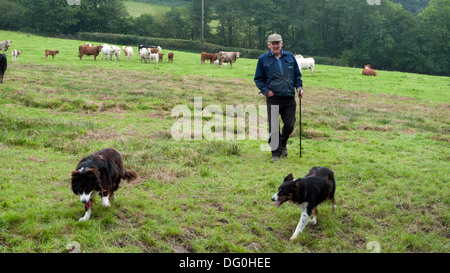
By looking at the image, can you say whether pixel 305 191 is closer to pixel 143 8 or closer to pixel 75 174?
pixel 75 174

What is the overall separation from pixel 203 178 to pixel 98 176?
2.76 meters

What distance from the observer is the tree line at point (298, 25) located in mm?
66500

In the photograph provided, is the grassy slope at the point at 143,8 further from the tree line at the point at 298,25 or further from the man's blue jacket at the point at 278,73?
the man's blue jacket at the point at 278,73

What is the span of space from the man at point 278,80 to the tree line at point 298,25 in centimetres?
5520

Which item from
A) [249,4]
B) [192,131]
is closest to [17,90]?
[192,131]

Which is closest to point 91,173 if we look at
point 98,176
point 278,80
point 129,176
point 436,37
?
point 98,176

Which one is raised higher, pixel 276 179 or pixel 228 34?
pixel 228 34

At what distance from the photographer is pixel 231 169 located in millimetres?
8312

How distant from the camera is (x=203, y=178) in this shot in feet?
24.9

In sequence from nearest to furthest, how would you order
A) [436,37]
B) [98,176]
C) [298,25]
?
[98,176]
[436,37]
[298,25]

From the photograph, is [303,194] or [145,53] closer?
[303,194]

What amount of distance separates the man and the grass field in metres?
1.10
